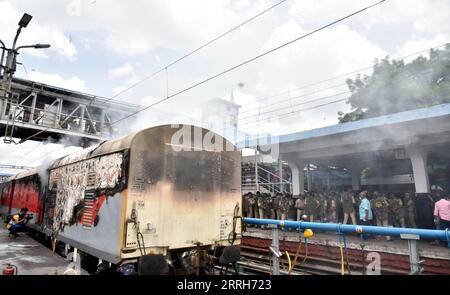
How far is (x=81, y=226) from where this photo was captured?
5.50 meters

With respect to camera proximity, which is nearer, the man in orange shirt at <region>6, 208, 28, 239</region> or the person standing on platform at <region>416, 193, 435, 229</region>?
the person standing on platform at <region>416, 193, 435, 229</region>

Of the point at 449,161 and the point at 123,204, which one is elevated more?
the point at 449,161

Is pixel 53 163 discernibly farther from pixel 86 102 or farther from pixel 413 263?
pixel 86 102

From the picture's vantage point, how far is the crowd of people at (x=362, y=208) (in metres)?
8.18

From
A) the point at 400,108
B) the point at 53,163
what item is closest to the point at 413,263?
the point at 53,163

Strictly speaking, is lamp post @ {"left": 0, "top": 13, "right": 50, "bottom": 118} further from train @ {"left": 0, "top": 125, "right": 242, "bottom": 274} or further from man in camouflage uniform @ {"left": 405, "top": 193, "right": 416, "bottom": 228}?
man in camouflage uniform @ {"left": 405, "top": 193, "right": 416, "bottom": 228}

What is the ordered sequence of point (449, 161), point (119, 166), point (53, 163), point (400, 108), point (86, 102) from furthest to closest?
1. point (86, 102)
2. point (400, 108)
3. point (449, 161)
4. point (53, 163)
5. point (119, 166)

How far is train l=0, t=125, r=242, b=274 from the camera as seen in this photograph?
4.30 meters

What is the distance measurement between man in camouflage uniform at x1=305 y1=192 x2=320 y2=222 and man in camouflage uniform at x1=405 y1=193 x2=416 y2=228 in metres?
2.75

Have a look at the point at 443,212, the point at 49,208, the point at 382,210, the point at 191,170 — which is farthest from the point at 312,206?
the point at 49,208

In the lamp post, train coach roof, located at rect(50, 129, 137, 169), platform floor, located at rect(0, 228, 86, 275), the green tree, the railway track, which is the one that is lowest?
the railway track

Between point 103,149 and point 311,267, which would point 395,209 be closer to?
point 311,267

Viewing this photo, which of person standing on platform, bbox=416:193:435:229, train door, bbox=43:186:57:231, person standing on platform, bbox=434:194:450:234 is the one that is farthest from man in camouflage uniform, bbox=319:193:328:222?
train door, bbox=43:186:57:231
